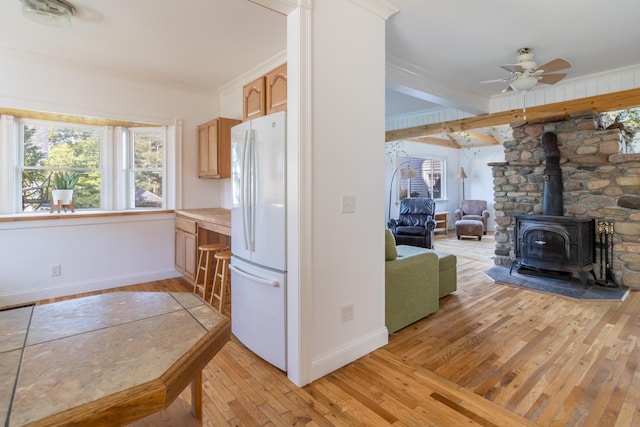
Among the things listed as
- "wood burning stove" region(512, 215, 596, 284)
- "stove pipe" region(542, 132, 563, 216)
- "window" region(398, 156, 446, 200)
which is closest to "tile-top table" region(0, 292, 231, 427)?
"wood burning stove" region(512, 215, 596, 284)

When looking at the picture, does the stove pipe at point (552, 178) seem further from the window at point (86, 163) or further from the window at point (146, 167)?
the window at point (146, 167)

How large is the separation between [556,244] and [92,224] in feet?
19.1

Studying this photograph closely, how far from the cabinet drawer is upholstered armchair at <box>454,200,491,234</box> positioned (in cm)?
695

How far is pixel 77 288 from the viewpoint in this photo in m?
3.86

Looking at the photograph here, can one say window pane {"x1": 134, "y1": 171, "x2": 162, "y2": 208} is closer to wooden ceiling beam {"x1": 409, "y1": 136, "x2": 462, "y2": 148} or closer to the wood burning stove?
the wood burning stove

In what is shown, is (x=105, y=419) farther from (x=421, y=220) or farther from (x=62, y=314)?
(x=421, y=220)

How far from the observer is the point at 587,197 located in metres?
4.31

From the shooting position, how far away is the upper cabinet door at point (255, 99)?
9.21 feet

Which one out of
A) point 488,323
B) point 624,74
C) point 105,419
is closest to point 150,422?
point 105,419

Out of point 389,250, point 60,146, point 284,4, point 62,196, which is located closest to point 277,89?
point 284,4

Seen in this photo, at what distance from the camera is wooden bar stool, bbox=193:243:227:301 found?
346cm

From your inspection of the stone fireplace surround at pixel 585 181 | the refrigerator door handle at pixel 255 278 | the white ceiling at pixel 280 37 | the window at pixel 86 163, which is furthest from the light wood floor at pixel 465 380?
the window at pixel 86 163

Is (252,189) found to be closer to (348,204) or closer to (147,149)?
(348,204)

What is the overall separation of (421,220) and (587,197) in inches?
113
